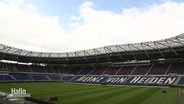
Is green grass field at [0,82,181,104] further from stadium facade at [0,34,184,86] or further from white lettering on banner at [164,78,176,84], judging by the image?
stadium facade at [0,34,184,86]

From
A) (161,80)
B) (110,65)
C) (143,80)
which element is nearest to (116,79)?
(143,80)

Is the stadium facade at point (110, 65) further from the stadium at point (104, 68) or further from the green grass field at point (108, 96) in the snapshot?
the green grass field at point (108, 96)

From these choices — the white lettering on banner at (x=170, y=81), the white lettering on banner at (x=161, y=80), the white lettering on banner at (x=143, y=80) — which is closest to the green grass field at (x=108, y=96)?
the white lettering on banner at (x=170, y=81)

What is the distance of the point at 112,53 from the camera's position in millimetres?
58594

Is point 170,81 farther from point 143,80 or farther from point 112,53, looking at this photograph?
point 112,53

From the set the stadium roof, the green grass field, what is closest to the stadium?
the stadium roof

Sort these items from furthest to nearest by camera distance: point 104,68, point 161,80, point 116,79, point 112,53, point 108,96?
1. point 104,68
2. point 112,53
3. point 116,79
4. point 161,80
5. point 108,96

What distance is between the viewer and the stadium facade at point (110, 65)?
48.8m

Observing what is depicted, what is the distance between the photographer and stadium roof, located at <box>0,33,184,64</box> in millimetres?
46156

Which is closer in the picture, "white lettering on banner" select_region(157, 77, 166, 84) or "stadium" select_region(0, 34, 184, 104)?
"stadium" select_region(0, 34, 184, 104)

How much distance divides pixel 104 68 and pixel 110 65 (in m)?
2.75

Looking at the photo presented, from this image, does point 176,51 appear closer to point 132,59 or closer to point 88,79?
point 132,59

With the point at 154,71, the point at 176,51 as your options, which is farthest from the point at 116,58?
the point at 176,51

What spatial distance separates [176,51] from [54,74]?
1707 inches
